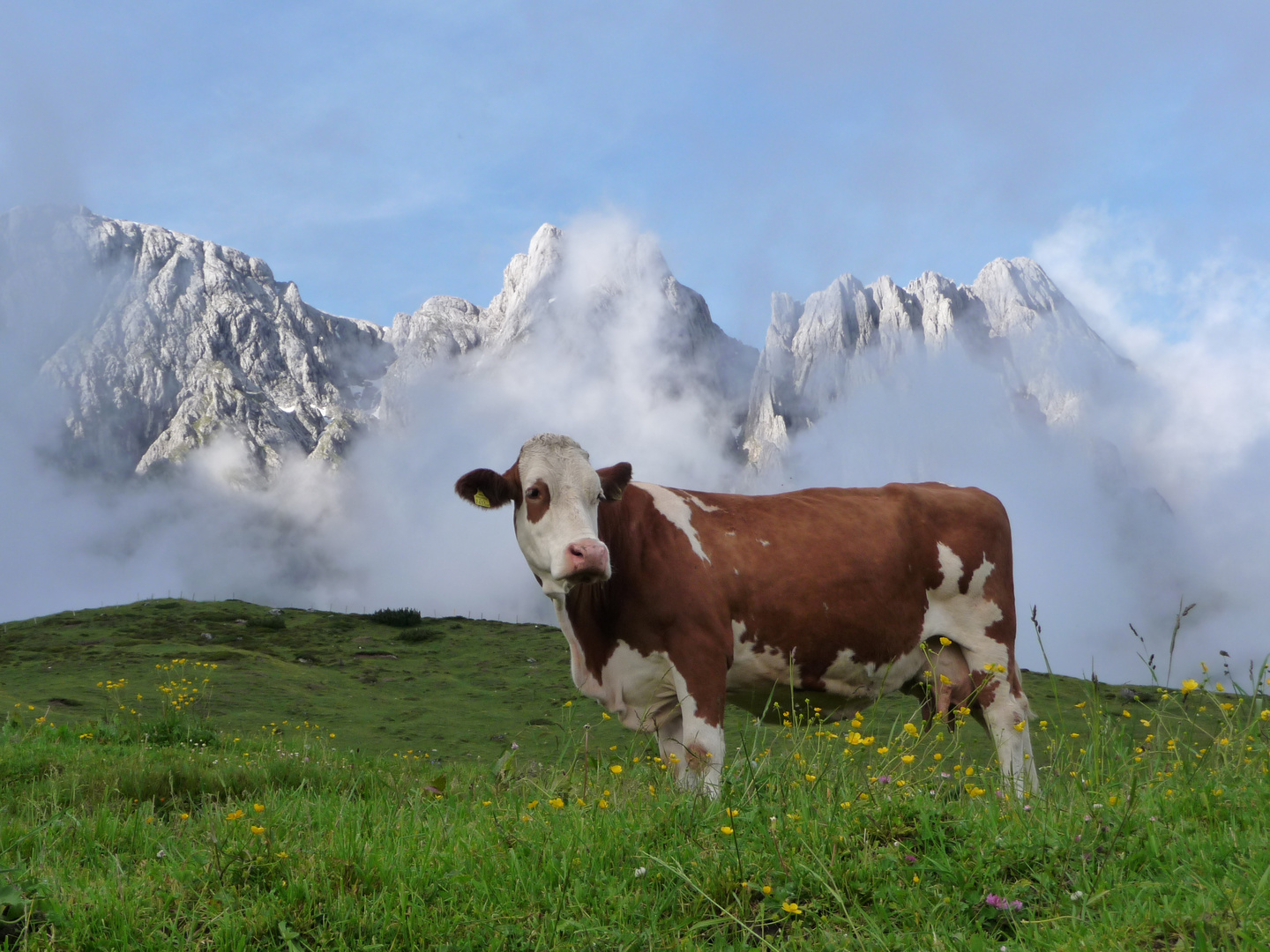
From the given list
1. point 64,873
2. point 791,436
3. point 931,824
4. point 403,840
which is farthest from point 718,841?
point 791,436

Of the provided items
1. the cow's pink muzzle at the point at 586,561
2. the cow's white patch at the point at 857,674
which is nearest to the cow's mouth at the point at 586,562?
the cow's pink muzzle at the point at 586,561

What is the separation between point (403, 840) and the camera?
4.10 metres

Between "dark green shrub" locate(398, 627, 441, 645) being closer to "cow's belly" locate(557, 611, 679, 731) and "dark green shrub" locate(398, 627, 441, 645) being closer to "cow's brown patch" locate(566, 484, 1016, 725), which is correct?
"cow's belly" locate(557, 611, 679, 731)

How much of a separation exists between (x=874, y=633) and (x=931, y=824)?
12.8 feet

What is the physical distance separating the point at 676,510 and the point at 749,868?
4.33 meters

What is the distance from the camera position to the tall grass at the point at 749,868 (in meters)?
3.07

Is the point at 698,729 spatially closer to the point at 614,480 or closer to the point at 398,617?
the point at 614,480

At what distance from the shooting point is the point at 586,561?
6266 mm

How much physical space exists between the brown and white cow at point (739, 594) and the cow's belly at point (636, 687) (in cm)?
1

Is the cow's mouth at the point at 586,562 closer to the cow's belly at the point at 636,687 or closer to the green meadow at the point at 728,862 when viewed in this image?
the cow's belly at the point at 636,687

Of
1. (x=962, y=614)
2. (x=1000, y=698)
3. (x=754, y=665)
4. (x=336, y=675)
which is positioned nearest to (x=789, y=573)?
(x=754, y=665)

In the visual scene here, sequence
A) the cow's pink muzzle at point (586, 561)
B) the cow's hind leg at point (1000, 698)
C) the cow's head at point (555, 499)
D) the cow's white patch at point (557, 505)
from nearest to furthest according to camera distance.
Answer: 1. the cow's pink muzzle at point (586, 561)
2. the cow's head at point (555, 499)
3. the cow's white patch at point (557, 505)
4. the cow's hind leg at point (1000, 698)

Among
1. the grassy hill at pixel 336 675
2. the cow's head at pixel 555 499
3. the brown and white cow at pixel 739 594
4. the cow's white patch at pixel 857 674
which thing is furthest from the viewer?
the grassy hill at pixel 336 675

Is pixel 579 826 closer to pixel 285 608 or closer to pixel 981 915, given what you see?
pixel 981 915
